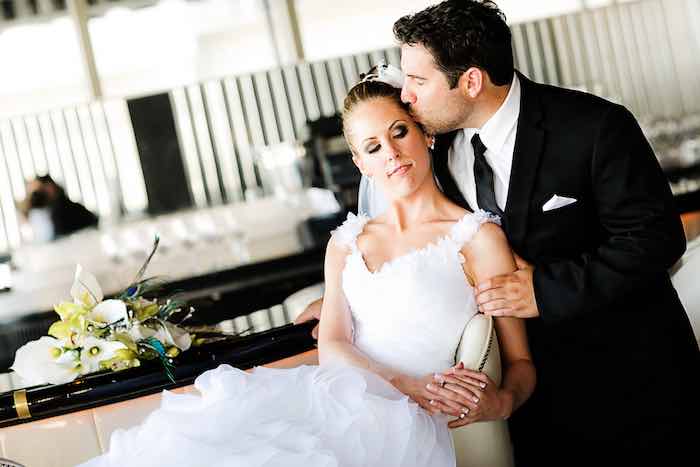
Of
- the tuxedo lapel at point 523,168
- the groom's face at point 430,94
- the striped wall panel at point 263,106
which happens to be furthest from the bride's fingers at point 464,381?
the striped wall panel at point 263,106

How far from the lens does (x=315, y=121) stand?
630cm

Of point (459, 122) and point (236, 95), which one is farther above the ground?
point (236, 95)

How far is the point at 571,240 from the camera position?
1.97m

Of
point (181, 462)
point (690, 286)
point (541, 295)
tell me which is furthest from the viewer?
point (690, 286)

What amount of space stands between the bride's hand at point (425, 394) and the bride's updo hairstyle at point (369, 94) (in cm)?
59

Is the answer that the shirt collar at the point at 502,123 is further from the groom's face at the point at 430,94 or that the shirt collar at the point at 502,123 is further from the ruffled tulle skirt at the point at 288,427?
the ruffled tulle skirt at the point at 288,427

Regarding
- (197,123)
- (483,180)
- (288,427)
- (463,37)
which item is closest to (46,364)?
(288,427)

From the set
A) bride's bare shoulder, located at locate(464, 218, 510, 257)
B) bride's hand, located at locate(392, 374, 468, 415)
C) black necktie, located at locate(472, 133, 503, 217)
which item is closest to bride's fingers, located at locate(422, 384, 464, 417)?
bride's hand, located at locate(392, 374, 468, 415)

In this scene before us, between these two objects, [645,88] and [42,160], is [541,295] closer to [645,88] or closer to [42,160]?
[42,160]

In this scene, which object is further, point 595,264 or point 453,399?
point 595,264

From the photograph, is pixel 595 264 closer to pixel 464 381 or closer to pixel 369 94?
pixel 464 381

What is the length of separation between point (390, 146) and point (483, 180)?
0.75ft

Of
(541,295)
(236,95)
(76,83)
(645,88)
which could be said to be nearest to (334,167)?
(236,95)

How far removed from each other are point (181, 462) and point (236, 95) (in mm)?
4951
